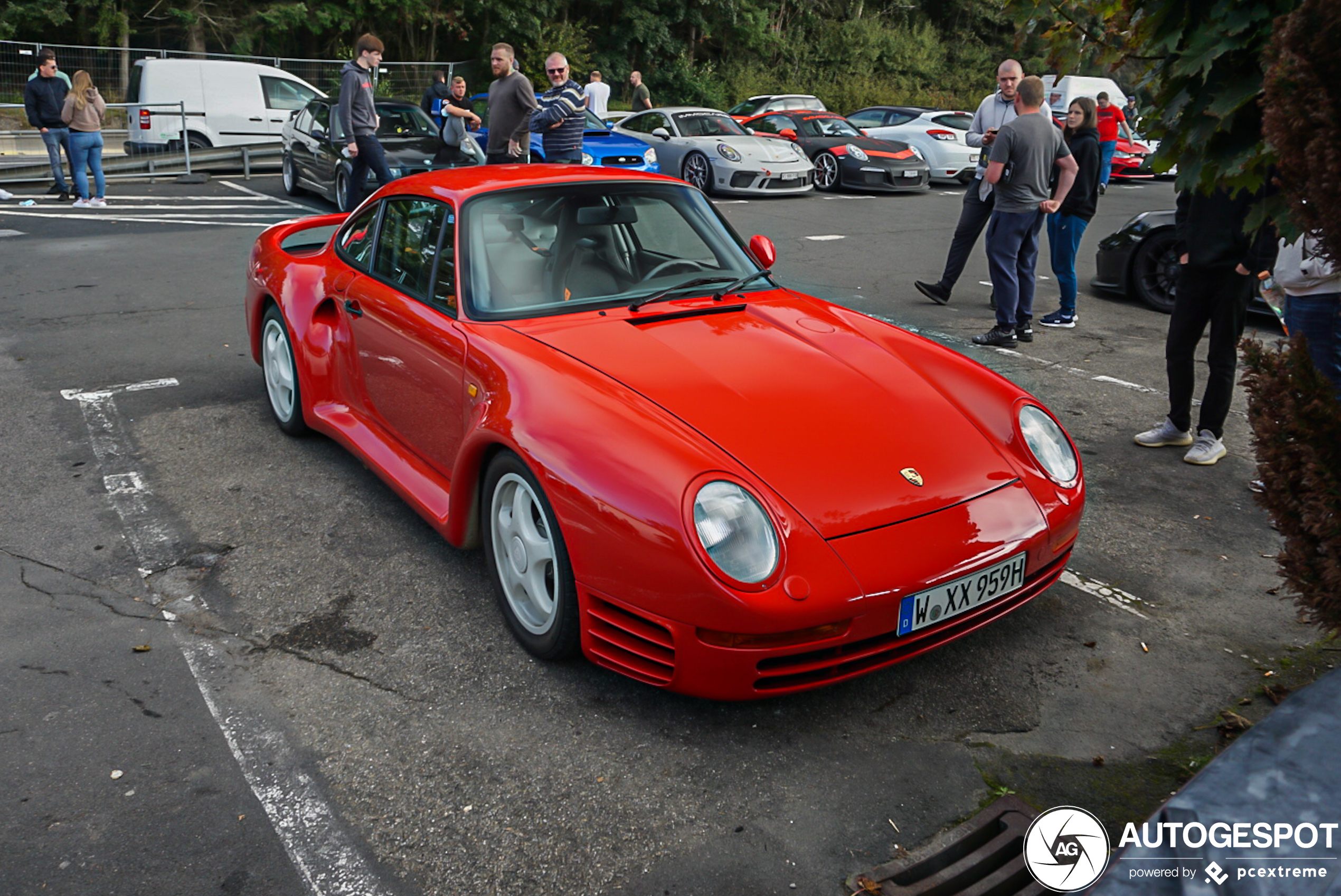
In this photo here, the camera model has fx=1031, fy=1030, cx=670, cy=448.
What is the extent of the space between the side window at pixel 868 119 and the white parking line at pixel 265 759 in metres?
17.7

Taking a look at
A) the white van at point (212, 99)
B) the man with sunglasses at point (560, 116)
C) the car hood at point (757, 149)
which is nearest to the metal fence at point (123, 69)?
the white van at point (212, 99)

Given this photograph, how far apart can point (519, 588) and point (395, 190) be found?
2099 mm

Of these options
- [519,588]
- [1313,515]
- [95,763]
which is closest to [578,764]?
[519,588]

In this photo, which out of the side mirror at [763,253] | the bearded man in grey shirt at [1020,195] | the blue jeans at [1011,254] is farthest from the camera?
the blue jeans at [1011,254]

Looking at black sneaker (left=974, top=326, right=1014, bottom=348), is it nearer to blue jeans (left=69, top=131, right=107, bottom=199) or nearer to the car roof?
the car roof

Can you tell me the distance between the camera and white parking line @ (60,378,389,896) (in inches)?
91.7

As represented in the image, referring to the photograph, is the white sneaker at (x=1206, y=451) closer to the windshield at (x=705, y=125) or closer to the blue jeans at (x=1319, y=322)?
the blue jeans at (x=1319, y=322)

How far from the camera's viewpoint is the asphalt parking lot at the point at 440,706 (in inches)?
94.6

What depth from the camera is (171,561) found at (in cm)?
380

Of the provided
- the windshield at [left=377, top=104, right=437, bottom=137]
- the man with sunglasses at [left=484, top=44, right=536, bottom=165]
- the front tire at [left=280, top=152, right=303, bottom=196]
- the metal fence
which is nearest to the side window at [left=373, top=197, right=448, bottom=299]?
the man with sunglasses at [left=484, top=44, right=536, bottom=165]

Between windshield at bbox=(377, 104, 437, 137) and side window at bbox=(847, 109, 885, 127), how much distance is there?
947 cm

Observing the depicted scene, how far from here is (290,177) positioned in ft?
44.6

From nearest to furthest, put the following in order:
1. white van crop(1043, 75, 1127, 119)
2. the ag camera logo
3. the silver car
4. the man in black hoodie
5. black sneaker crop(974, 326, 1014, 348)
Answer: the ag camera logo
the man in black hoodie
black sneaker crop(974, 326, 1014, 348)
the silver car
white van crop(1043, 75, 1127, 119)

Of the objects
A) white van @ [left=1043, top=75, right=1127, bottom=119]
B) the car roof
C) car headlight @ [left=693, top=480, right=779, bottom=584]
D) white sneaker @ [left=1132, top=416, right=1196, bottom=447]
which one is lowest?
white sneaker @ [left=1132, top=416, right=1196, bottom=447]
